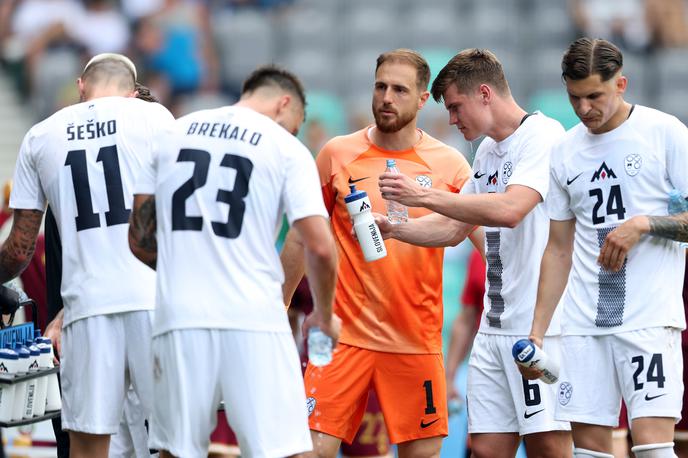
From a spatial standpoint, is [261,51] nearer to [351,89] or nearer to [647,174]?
[351,89]

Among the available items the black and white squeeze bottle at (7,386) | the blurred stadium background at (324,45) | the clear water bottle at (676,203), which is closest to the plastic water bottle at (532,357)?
the clear water bottle at (676,203)

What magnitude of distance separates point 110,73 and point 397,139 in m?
1.72

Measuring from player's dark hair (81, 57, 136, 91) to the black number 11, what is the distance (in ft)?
1.77

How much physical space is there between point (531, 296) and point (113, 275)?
2313 millimetres

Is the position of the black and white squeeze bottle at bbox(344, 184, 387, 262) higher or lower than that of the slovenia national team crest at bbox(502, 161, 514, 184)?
lower

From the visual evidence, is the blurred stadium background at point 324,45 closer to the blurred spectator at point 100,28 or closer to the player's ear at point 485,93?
the blurred spectator at point 100,28

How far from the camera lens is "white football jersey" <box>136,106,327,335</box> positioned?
5.14m

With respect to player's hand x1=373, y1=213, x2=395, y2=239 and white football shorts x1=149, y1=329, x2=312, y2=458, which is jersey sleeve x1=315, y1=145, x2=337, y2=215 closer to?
player's hand x1=373, y1=213, x2=395, y2=239

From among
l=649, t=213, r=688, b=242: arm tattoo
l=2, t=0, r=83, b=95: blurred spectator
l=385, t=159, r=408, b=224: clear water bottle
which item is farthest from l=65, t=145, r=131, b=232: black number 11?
l=2, t=0, r=83, b=95: blurred spectator

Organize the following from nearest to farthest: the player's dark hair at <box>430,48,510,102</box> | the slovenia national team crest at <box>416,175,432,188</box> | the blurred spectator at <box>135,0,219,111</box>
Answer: the player's dark hair at <box>430,48,510,102</box> < the slovenia national team crest at <box>416,175,432,188</box> < the blurred spectator at <box>135,0,219,111</box>

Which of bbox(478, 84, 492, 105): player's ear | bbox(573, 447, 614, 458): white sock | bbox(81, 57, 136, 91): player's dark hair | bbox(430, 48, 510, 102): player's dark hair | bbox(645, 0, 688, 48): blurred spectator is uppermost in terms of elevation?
bbox(645, 0, 688, 48): blurred spectator

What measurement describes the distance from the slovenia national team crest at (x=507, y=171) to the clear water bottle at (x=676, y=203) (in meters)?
0.96

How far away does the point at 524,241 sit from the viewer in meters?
6.73

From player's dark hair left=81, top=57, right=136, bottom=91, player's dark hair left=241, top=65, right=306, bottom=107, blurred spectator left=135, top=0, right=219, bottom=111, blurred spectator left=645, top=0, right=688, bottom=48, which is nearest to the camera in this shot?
player's dark hair left=241, top=65, right=306, bottom=107
